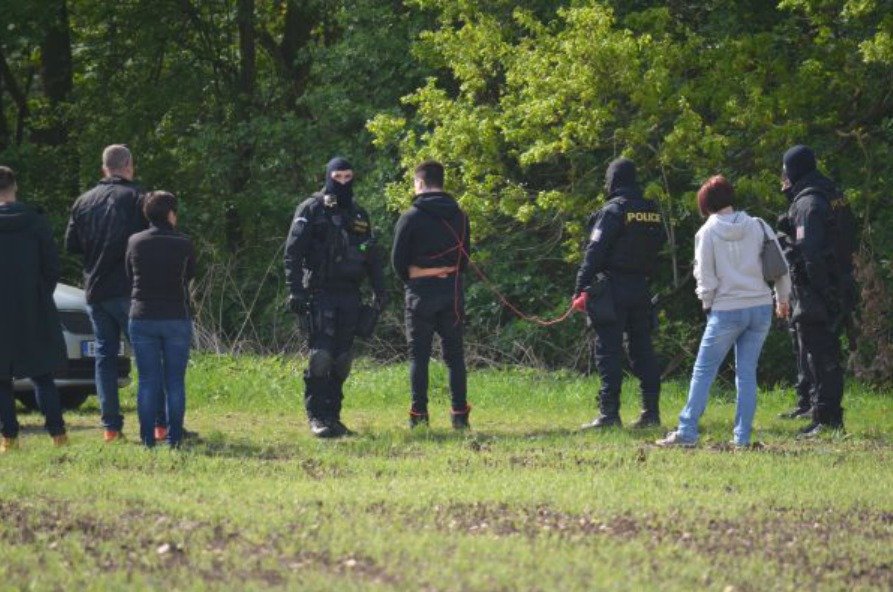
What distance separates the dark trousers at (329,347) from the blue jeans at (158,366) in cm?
125

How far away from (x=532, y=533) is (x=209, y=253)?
20367 millimetres

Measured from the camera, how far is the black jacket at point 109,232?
12188 mm

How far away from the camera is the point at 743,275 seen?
11.7 metres

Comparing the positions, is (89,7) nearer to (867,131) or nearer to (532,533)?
(867,131)

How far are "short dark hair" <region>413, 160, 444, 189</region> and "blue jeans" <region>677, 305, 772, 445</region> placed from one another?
2.47 meters

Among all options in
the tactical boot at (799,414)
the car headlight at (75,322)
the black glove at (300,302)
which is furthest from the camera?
the car headlight at (75,322)

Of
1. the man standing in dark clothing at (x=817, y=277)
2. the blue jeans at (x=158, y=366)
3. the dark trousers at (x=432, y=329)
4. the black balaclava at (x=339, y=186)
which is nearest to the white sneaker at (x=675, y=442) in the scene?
the man standing in dark clothing at (x=817, y=277)

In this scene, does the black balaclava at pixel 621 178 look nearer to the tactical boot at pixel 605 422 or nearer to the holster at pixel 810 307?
the holster at pixel 810 307

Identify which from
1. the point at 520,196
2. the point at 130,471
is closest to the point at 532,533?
the point at 130,471

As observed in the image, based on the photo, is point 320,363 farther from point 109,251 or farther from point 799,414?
point 799,414

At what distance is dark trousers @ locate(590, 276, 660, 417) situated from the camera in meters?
13.2

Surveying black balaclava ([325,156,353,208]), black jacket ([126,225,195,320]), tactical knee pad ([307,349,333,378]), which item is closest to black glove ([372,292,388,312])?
tactical knee pad ([307,349,333,378])

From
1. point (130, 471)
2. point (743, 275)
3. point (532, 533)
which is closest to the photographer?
point (532, 533)

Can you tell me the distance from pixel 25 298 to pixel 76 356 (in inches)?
135
